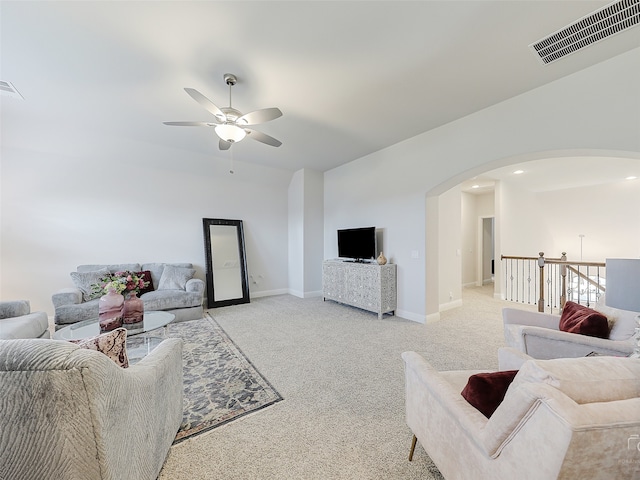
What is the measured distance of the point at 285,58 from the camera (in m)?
2.37

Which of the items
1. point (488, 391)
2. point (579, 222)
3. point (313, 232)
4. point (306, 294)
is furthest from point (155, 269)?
point (579, 222)

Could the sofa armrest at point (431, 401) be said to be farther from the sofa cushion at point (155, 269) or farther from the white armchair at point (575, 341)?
the sofa cushion at point (155, 269)

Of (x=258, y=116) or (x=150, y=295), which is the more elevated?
(x=258, y=116)

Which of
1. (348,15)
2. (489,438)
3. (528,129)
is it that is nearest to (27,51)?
(348,15)

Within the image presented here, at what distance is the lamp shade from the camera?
2.03 metres

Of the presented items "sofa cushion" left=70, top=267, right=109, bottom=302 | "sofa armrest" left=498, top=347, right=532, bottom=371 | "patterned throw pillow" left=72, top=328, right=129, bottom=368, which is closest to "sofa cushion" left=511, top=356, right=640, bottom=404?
"sofa armrest" left=498, top=347, right=532, bottom=371

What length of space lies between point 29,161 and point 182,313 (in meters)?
3.39

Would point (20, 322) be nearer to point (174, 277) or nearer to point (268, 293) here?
point (174, 277)

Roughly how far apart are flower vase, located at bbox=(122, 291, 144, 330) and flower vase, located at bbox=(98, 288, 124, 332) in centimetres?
7

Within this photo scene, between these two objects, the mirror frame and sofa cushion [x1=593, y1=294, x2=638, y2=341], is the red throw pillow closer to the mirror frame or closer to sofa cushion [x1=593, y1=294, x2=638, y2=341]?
the mirror frame

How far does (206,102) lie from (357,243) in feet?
11.4

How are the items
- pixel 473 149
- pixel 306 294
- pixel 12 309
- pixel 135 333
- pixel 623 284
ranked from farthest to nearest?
1. pixel 306 294
2. pixel 473 149
3. pixel 12 309
4. pixel 135 333
5. pixel 623 284

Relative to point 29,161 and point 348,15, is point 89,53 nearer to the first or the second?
point 348,15

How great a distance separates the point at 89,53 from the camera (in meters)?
2.30
